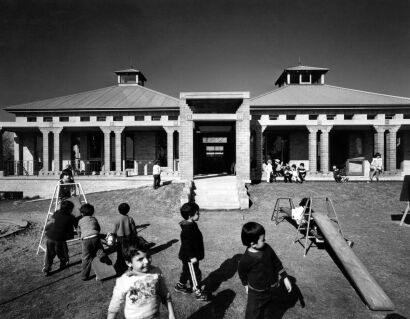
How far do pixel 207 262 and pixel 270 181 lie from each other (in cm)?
1021

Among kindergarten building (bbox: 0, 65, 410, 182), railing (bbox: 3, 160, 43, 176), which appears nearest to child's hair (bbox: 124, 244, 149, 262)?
kindergarten building (bbox: 0, 65, 410, 182)

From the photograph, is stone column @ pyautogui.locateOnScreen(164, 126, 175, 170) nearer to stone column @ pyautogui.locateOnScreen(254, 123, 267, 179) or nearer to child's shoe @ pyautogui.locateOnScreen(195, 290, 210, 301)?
stone column @ pyautogui.locateOnScreen(254, 123, 267, 179)

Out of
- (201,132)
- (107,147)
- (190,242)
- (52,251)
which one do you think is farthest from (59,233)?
(107,147)

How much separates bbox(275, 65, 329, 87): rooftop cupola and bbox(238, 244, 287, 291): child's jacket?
26.5 meters

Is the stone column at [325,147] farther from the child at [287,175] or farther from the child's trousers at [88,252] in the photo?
the child's trousers at [88,252]

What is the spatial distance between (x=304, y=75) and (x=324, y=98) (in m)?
6.10

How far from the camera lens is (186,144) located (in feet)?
43.4

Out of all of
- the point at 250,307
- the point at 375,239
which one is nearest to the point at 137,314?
the point at 250,307

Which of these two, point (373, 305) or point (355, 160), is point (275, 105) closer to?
point (355, 160)

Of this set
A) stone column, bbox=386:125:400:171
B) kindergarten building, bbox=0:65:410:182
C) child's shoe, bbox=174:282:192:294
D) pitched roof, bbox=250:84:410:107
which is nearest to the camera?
child's shoe, bbox=174:282:192:294

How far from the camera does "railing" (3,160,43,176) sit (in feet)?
61.5

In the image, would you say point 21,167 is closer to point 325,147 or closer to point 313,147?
point 313,147

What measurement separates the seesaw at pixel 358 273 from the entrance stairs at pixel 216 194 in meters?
5.07

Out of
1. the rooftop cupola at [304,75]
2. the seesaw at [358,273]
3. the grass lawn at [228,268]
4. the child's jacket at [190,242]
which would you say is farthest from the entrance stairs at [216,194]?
the rooftop cupola at [304,75]
